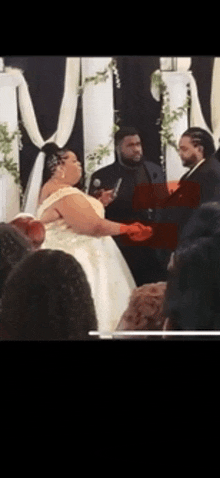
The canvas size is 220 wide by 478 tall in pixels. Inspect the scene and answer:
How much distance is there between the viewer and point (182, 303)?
454 cm

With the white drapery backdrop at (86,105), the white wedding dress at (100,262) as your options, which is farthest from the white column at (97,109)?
the white wedding dress at (100,262)

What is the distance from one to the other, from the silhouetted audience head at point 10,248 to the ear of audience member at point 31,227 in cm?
2

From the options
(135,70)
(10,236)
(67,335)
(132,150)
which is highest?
(135,70)

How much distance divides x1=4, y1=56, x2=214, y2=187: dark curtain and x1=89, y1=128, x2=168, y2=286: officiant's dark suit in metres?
0.07

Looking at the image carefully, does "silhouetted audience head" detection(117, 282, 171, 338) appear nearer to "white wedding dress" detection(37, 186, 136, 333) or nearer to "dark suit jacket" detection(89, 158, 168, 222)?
"white wedding dress" detection(37, 186, 136, 333)

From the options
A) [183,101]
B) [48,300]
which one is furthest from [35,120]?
[48,300]

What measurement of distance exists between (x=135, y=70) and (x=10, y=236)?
907 mm

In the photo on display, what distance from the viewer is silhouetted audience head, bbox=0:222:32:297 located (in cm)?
456

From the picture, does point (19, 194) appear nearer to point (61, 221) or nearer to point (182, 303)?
point (61, 221)

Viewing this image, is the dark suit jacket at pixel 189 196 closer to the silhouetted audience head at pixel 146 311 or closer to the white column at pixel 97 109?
the silhouetted audience head at pixel 146 311

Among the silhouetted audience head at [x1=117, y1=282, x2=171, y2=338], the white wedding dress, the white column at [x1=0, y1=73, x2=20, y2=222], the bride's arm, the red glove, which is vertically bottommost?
the silhouetted audience head at [x1=117, y1=282, x2=171, y2=338]

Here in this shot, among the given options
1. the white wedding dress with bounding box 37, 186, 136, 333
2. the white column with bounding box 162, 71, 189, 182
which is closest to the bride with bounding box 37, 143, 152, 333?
the white wedding dress with bounding box 37, 186, 136, 333

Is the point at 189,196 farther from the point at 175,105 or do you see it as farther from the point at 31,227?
the point at 31,227

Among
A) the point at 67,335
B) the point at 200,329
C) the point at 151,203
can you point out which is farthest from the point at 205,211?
the point at 67,335
